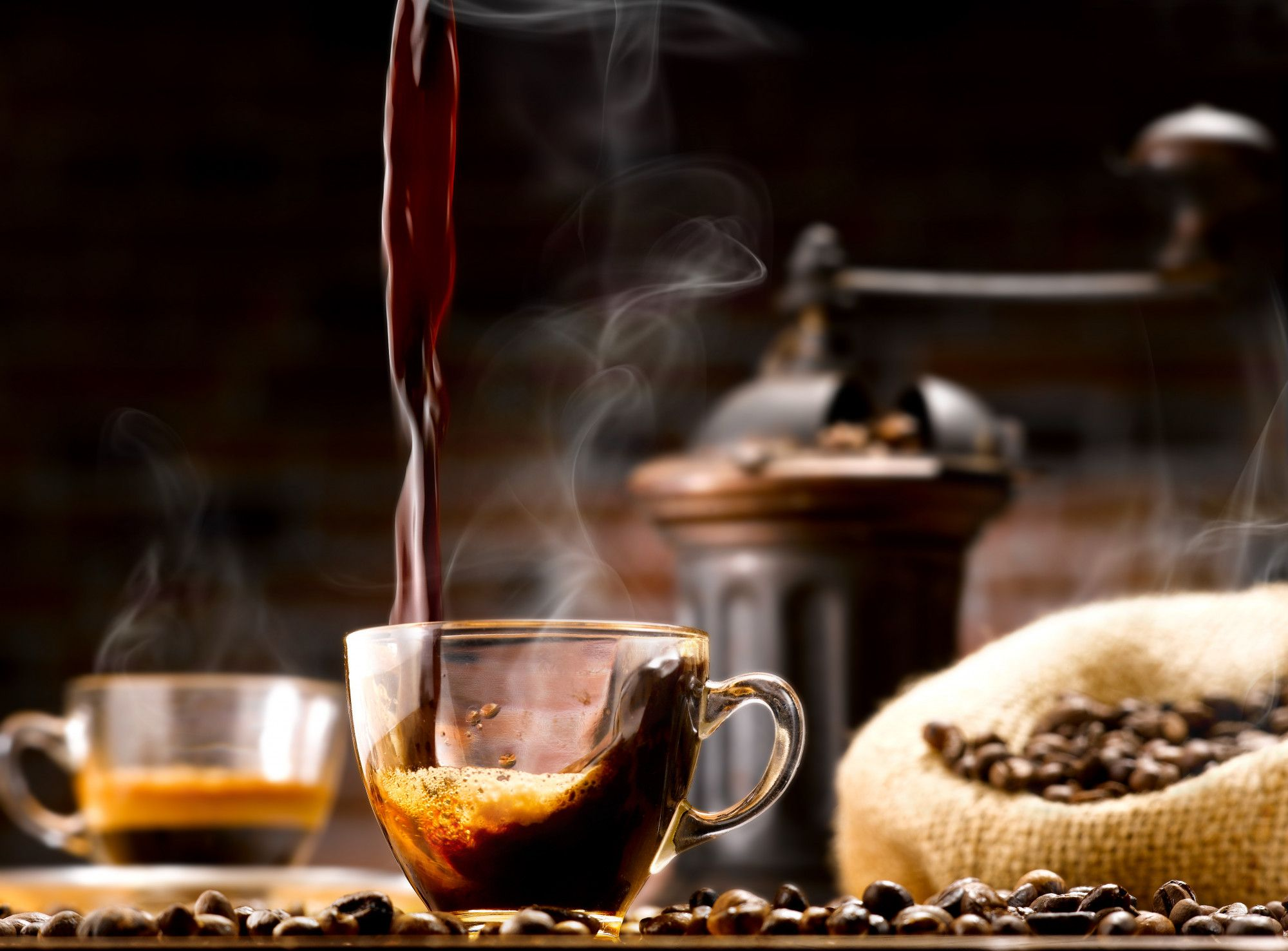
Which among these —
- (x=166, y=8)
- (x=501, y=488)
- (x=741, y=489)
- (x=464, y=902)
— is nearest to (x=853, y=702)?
(x=741, y=489)

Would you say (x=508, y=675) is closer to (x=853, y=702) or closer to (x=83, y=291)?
(x=853, y=702)

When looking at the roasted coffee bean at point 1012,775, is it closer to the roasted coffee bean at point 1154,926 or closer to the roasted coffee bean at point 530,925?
the roasted coffee bean at point 1154,926

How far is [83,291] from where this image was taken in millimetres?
2406

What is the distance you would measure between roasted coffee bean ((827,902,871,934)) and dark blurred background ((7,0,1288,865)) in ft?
5.43

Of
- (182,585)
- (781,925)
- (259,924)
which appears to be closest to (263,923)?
(259,924)

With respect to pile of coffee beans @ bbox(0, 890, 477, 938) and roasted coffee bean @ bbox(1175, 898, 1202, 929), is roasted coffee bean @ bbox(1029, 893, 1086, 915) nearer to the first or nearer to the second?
roasted coffee bean @ bbox(1175, 898, 1202, 929)

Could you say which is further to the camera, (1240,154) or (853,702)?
(1240,154)

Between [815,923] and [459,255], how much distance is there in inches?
75.6

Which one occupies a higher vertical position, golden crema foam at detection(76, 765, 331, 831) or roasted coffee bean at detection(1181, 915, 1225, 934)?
roasted coffee bean at detection(1181, 915, 1225, 934)

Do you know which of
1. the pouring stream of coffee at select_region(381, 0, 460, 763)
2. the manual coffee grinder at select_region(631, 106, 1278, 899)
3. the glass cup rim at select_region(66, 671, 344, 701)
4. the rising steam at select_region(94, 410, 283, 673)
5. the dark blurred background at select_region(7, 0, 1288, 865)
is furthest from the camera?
the rising steam at select_region(94, 410, 283, 673)

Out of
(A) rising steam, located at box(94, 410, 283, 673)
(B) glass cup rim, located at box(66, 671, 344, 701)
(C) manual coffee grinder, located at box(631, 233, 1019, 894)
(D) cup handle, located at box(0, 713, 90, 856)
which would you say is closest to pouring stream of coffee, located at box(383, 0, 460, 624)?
(C) manual coffee grinder, located at box(631, 233, 1019, 894)

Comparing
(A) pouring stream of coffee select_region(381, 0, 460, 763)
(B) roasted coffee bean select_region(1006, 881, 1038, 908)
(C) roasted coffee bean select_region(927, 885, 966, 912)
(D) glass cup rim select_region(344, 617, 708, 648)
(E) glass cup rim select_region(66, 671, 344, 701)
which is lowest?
(E) glass cup rim select_region(66, 671, 344, 701)

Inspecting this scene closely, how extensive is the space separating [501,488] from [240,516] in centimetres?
43

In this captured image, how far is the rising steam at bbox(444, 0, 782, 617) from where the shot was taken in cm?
231
